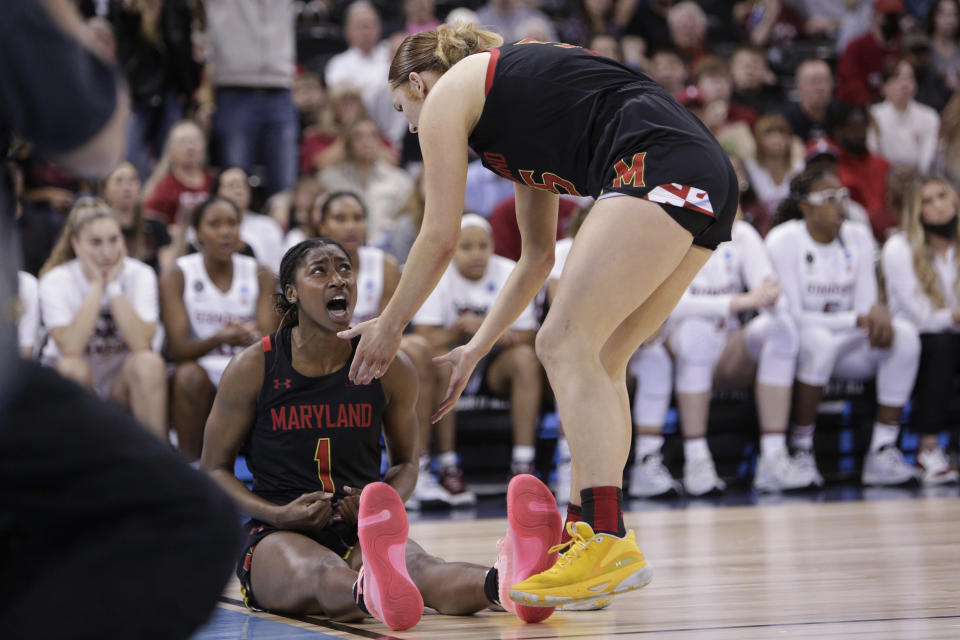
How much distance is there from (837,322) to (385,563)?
4.41 m

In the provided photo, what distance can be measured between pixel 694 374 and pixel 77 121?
17.0ft

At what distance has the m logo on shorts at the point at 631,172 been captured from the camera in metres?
2.72

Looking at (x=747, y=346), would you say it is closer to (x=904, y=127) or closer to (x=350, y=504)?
(x=904, y=127)

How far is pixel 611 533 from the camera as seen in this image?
8.91 ft

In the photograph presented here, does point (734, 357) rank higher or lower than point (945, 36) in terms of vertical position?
lower

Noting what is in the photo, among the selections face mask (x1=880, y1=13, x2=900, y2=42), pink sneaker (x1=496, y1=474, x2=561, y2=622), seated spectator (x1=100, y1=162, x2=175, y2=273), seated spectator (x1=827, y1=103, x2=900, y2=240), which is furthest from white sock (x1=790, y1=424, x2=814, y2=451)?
face mask (x1=880, y1=13, x2=900, y2=42)

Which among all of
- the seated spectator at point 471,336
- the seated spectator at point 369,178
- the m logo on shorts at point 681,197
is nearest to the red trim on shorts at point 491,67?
the m logo on shorts at point 681,197

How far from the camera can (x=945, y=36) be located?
985 cm

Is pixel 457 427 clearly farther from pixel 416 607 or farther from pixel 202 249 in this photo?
pixel 416 607

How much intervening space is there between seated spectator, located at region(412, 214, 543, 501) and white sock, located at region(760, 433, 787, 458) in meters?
1.28

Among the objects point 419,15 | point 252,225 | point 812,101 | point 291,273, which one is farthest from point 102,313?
point 812,101

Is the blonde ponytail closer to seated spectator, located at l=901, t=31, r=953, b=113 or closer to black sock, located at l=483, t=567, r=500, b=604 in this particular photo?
black sock, located at l=483, t=567, r=500, b=604

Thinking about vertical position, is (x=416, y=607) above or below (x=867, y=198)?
below

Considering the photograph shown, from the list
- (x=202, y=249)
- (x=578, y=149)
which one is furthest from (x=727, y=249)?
(x=578, y=149)
